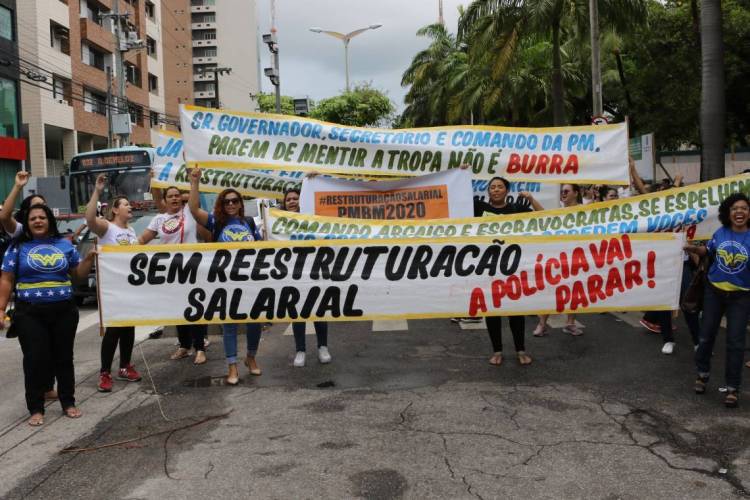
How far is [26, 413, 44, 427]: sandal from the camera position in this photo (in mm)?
5707

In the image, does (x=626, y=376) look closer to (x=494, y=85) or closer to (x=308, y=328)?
(x=308, y=328)

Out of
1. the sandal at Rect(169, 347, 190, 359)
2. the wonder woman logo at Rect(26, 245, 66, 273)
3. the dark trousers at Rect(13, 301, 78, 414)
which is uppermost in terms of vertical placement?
the wonder woman logo at Rect(26, 245, 66, 273)

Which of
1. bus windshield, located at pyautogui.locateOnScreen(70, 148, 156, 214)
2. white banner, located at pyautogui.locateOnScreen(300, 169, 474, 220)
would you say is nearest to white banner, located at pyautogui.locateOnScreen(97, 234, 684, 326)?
white banner, located at pyautogui.locateOnScreen(300, 169, 474, 220)

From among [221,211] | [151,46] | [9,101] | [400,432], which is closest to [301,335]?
[221,211]

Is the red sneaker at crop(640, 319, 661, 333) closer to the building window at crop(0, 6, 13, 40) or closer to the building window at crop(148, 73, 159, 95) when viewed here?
the building window at crop(0, 6, 13, 40)

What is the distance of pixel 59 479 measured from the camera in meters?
4.57

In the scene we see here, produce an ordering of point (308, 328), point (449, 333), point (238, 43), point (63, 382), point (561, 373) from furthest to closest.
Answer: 1. point (238, 43)
2. point (308, 328)
3. point (449, 333)
4. point (561, 373)
5. point (63, 382)

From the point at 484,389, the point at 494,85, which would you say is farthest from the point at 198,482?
the point at 494,85

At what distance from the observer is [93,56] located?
42156 millimetres

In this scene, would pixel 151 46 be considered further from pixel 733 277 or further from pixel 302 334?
pixel 733 277

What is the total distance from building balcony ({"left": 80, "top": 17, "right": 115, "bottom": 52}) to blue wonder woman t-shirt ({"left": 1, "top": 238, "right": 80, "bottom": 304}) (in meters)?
38.3

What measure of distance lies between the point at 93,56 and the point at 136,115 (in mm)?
6151

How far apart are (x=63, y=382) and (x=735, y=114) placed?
Answer: 29309mm

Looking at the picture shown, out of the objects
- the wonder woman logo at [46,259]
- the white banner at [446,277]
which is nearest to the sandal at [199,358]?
the white banner at [446,277]
